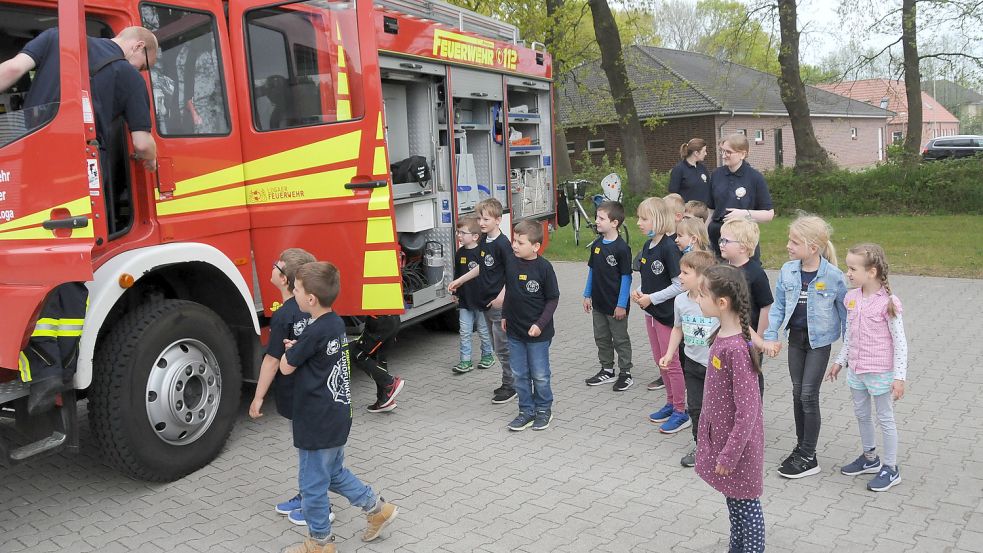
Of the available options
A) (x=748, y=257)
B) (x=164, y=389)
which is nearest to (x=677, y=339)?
(x=748, y=257)

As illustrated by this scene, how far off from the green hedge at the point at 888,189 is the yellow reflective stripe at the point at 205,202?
14.5 m

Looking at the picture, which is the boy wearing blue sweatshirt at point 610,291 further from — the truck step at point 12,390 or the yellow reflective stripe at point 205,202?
the truck step at point 12,390

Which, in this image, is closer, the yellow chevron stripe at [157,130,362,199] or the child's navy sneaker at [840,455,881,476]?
the child's navy sneaker at [840,455,881,476]

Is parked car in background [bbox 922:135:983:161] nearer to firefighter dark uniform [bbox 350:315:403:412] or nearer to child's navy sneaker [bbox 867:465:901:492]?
child's navy sneaker [bbox 867:465:901:492]

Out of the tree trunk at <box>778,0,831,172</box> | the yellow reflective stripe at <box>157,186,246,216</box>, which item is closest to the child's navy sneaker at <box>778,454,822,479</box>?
the yellow reflective stripe at <box>157,186,246,216</box>

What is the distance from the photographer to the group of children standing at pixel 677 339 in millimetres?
3488

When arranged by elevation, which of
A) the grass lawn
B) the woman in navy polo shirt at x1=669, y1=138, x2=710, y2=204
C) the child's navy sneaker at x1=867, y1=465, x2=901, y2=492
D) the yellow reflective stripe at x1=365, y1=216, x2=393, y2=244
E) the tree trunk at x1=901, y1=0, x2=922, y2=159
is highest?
the tree trunk at x1=901, y1=0, x2=922, y2=159

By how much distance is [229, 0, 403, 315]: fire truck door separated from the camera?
5418 mm

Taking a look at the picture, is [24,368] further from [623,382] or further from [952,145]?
[952,145]

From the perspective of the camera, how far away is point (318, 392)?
371cm

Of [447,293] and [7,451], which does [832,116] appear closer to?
[447,293]

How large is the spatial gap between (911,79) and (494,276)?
65.2 ft

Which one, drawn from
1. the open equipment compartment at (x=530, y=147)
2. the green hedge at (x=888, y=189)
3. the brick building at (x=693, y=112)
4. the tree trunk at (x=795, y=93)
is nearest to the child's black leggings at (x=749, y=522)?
the open equipment compartment at (x=530, y=147)

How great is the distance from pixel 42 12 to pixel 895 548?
5.03 m
